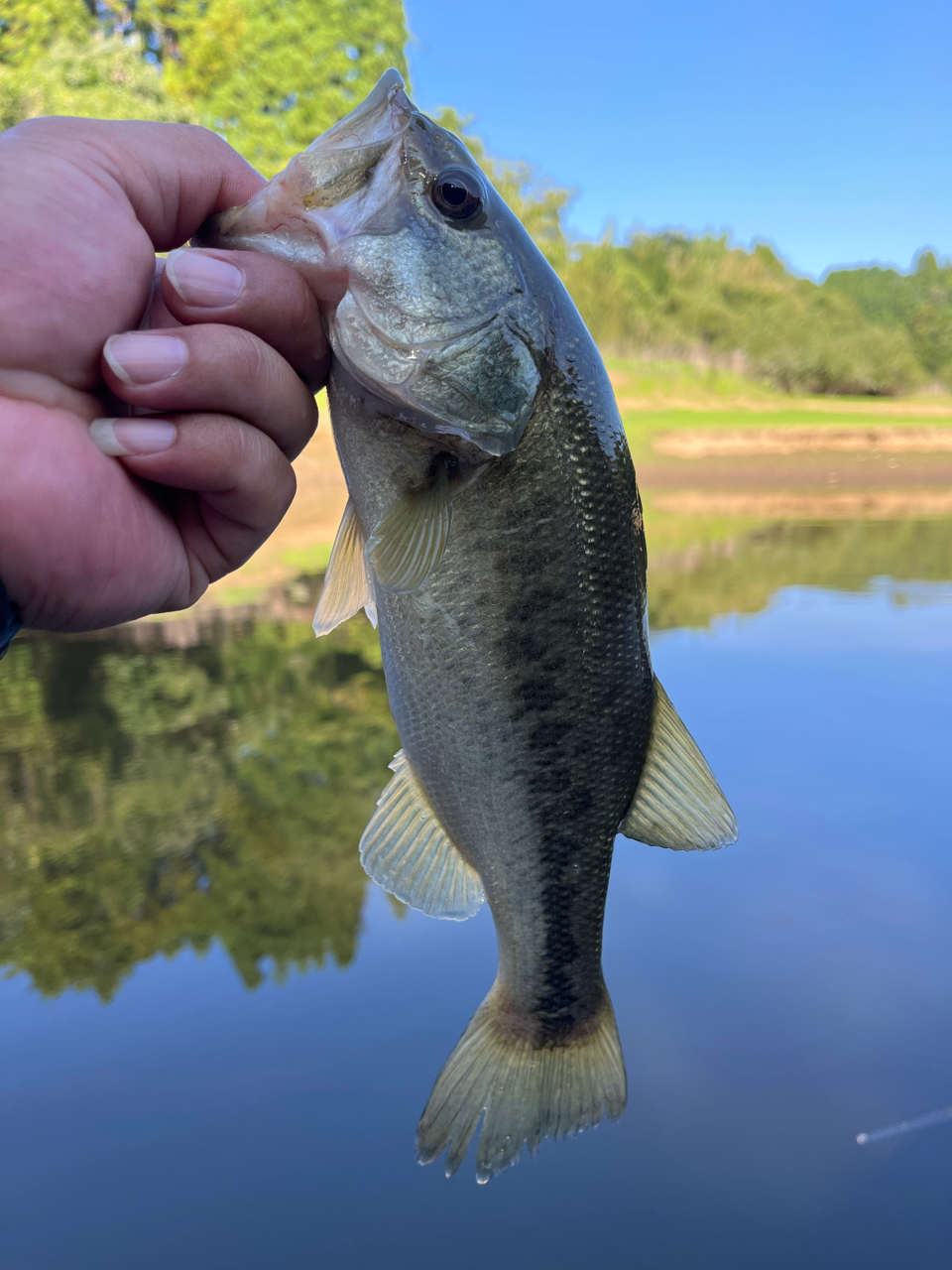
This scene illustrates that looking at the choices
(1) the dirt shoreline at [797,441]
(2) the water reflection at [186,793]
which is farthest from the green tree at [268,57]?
(2) the water reflection at [186,793]

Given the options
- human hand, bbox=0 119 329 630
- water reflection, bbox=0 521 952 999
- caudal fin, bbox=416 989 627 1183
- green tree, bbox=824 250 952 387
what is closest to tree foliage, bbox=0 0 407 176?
water reflection, bbox=0 521 952 999

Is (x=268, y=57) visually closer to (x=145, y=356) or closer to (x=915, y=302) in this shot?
(x=145, y=356)

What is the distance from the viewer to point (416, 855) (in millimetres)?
1937

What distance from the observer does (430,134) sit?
1594mm

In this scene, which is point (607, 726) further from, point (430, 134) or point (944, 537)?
point (944, 537)

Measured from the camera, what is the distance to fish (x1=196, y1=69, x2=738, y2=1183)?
1.53 m

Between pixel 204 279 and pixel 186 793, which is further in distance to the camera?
pixel 186 793

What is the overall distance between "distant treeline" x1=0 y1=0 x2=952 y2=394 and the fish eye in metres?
20.3

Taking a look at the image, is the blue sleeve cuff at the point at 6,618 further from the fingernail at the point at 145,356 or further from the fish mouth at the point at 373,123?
the fish mouth at the point at 373,123

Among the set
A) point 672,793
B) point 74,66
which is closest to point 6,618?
point 672,793

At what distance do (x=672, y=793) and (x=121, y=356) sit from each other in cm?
136

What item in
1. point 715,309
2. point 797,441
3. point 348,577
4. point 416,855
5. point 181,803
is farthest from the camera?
point 715,309

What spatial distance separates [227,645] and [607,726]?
20.7 ft

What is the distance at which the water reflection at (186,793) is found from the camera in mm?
4168
